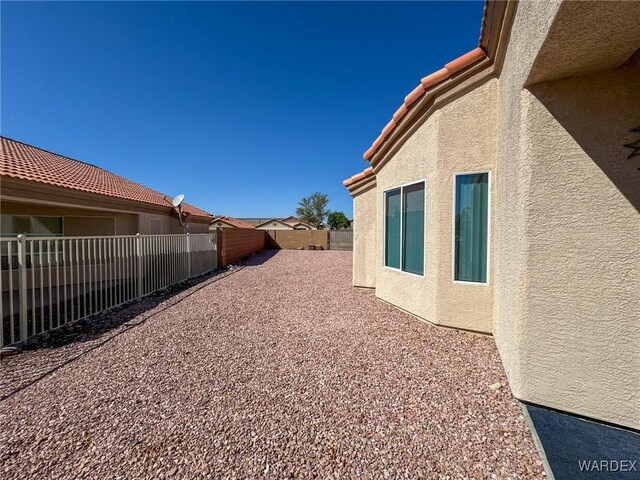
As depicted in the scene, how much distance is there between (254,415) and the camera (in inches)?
115

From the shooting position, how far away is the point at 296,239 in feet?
99.1

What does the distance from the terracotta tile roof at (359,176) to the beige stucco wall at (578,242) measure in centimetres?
537

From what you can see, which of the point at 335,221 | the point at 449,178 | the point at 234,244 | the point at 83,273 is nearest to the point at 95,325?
the point at 83,273

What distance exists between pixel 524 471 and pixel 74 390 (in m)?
4.96

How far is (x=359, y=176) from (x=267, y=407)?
7375 mm

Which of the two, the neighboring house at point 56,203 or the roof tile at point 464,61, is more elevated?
the roof tile at point 464,61

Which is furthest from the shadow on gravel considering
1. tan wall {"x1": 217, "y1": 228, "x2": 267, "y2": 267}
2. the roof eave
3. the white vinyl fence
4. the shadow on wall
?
→ the shadow on wall

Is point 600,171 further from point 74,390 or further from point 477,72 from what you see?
point 74,390

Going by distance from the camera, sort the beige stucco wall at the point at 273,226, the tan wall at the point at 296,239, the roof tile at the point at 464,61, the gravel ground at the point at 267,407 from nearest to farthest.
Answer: the gravel ground at the point at 267,407 → the roof tile at the point at 464,61 → the tan wall at the point at 296,239 → the beige stucco wall at the point at 273,226

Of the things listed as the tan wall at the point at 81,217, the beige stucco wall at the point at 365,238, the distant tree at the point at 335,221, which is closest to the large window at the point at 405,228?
the beige stucco wall at the point at 365,238

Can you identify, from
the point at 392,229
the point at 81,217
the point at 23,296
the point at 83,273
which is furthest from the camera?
the point at 81,217

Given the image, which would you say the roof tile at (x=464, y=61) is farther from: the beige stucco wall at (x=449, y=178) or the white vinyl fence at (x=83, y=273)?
the white vinyl fence at (x=83, y=273)

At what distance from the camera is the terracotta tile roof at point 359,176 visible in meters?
8.45

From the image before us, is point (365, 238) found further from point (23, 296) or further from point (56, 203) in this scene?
point (56, 203)
